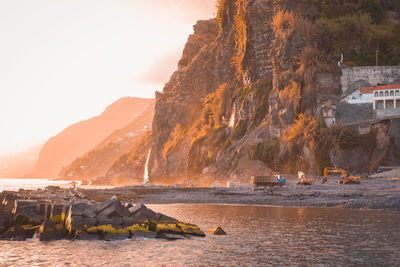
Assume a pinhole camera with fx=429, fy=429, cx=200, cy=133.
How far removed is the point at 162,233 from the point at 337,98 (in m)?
60.3

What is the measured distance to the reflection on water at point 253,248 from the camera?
21.5 meters

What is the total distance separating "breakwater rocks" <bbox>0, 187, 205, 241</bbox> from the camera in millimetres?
28328

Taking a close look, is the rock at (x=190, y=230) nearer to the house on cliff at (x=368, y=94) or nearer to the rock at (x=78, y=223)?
the rock at (x=78, y=223)

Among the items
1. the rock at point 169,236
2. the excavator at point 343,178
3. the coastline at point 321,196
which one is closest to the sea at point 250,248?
the rock at point 169,236

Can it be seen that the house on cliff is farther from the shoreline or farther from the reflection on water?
the reflection on water

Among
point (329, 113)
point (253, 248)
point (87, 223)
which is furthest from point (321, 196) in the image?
point (87, 223)

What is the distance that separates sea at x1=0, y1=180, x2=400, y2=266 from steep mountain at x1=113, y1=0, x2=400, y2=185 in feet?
145

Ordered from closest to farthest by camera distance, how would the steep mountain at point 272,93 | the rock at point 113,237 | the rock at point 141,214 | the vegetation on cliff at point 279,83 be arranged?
1. the rock at point 113,237
2. the rock at point 141,214
3. the steep mountain at point 272,93
4. the vegetation on cliff at point 279,83

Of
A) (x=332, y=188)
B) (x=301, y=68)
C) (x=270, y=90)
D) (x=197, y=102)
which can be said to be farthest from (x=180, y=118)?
(x=332, y=188)

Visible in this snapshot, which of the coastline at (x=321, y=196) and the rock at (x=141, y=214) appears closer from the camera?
the rock at (x=141, y=214)

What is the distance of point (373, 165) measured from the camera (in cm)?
7025

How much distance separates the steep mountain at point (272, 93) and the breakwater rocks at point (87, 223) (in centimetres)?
4995

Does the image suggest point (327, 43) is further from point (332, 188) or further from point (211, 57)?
point (211, 57)

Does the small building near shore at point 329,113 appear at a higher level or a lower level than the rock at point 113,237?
higher
